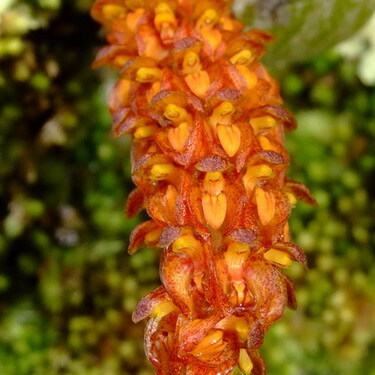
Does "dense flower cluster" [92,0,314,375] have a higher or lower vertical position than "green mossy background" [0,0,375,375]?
higher

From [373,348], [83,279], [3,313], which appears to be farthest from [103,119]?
[373,348]

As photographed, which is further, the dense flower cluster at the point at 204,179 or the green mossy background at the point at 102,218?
the green mossy background at the point at 102,218

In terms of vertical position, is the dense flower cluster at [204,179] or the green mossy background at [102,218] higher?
the dense flower cluster at [204,179]

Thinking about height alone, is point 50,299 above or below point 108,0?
Result: below

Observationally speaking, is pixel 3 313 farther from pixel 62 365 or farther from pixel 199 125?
pixel 199 125

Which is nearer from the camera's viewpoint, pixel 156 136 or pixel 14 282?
pixel 156 136
